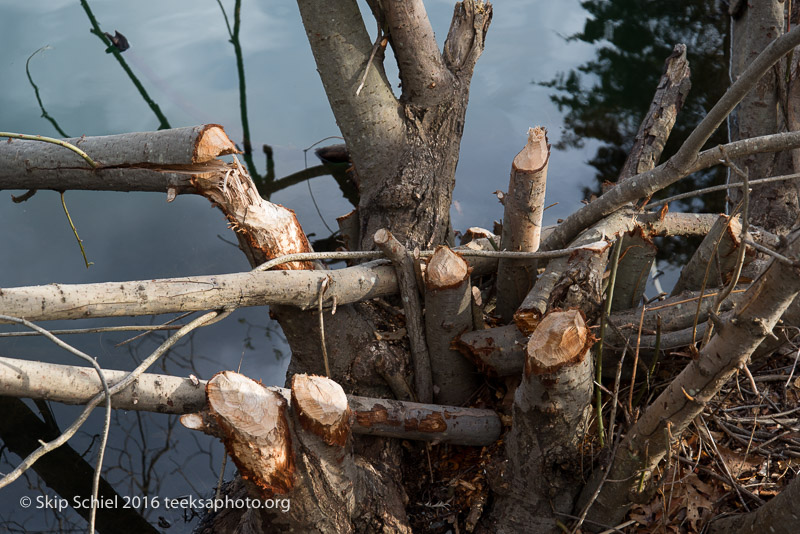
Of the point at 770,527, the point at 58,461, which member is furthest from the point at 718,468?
the point at 58,461

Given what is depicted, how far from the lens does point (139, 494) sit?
268 cm

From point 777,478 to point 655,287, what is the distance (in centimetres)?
183

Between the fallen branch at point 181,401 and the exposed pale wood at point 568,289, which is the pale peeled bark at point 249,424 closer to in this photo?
the fallen branch at point 181,401

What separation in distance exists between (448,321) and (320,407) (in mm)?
733

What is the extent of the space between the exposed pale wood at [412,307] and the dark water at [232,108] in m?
1.24

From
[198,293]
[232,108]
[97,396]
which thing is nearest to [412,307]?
[198,293]

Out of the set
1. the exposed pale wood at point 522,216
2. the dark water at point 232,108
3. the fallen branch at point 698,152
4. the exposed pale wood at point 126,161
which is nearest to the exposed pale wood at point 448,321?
the exposed pale wood at point 522,216

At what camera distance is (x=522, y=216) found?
225 centimetres

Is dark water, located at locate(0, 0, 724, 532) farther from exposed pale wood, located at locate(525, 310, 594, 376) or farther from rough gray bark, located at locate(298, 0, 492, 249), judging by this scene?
exposed pale wood, located at locate(525, 310, 594, 376)

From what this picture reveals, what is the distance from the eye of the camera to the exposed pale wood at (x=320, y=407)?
1.58 meters

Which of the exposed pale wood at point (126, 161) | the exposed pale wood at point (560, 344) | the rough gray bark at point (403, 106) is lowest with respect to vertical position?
the exposed pale wood at point (560, 344)

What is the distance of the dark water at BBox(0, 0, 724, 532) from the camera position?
358cm

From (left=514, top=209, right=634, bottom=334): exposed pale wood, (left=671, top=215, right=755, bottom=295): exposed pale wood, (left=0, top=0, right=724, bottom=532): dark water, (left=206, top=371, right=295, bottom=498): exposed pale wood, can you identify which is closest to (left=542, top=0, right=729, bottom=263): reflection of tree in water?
(left=0, top=0, right=724, bottom=532): dark water

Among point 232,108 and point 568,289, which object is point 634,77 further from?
point 568,289
